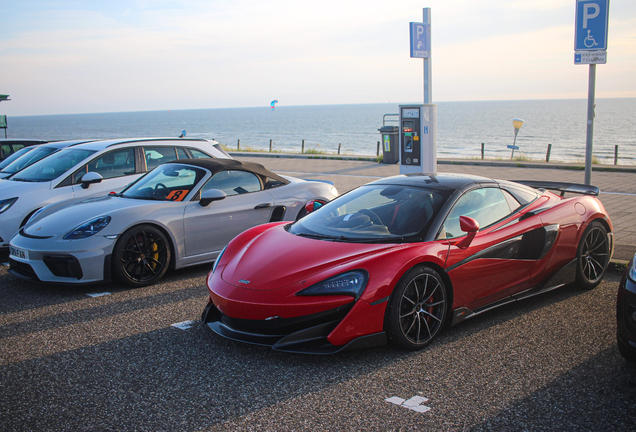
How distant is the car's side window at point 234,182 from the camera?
6602 millimetres

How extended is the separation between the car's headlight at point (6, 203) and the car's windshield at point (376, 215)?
4610 mm

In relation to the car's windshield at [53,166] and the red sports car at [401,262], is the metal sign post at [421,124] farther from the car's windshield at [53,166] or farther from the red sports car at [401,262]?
the car's windshield at [53,166]

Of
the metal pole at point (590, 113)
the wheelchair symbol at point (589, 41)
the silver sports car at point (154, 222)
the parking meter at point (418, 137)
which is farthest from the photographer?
the parking meter at point (418, 137)

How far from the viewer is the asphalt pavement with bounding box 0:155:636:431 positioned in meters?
3.08

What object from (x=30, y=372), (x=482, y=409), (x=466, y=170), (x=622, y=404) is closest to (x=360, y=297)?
(x=482, y=409)

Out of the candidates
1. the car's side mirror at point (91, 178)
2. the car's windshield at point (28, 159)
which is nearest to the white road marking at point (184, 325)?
the car's side mirror at point (91, 178)

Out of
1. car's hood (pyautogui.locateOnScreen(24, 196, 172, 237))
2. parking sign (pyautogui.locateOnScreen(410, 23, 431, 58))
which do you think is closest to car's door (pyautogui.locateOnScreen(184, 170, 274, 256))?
car's hood (pyautogui.locateOnScreen(24, 196, 172, 237))

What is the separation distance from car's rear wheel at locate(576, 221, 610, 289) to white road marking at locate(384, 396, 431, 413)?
2.82 metres

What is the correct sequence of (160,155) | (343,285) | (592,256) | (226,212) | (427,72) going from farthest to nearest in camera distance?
(427,72) < (160,155) < (226,212) < (592,256) < (343,285)

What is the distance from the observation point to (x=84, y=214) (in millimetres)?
6008

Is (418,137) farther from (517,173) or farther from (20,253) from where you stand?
(20,253)

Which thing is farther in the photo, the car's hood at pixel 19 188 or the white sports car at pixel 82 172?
the car's hood at pixel 19 188

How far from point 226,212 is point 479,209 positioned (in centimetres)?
310

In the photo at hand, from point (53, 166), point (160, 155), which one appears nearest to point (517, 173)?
point (160, 155)
